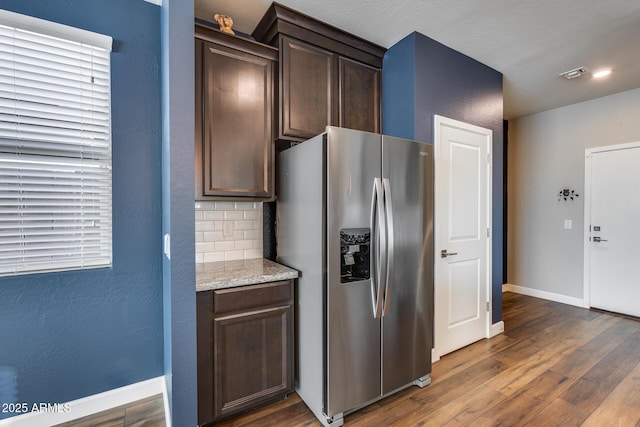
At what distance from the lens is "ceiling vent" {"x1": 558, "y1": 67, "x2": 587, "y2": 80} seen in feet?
9.84

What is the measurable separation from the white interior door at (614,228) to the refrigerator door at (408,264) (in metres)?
3.22

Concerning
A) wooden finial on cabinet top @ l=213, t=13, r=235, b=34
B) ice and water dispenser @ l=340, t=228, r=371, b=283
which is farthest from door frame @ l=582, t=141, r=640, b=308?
wooden finial on cabinet top @ l=213, t=13, r=235, b=34

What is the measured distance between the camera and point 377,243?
1.86m

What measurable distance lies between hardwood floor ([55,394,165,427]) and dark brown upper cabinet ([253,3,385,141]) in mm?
2092

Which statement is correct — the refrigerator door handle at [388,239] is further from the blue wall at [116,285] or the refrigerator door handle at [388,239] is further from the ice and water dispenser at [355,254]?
the blue wall at [116,285]

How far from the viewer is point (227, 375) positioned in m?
1.74

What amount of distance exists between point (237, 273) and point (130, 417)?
1.14 meters

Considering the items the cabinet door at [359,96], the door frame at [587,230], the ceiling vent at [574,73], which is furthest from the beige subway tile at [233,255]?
the door frame at [587,230]

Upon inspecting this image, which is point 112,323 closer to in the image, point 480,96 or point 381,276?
point 381,276

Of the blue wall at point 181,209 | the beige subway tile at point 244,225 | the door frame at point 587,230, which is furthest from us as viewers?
the door frame at point 587,230

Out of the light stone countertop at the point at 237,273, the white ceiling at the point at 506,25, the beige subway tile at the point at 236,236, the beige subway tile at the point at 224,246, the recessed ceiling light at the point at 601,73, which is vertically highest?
the white ceiling at the point at 506,25

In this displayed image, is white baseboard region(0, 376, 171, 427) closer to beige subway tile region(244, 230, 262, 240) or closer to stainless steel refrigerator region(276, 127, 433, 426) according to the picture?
stainless steel refrigerator region(276, 127, 433, 426)

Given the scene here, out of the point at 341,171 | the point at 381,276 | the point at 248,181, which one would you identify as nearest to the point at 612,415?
the point at 381,276

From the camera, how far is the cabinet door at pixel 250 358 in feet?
5.64
